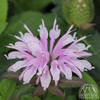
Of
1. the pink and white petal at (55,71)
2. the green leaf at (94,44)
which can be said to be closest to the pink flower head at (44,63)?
the pink and white petal at (55,71)

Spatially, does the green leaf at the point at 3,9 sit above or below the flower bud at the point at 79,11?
above

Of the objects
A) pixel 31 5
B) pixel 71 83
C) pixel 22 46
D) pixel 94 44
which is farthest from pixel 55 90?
pixel 31 5

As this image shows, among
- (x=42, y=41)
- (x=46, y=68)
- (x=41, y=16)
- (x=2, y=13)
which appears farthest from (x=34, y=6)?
(x=46, y=68)

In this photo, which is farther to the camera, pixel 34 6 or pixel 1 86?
pixel 34 6

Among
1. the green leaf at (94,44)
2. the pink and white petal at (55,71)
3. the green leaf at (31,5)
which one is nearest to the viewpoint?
the pink and white petal at (55,71)

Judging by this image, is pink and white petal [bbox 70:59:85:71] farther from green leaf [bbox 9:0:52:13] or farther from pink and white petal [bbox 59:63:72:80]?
green leaf [bbox 9:0:52:13]

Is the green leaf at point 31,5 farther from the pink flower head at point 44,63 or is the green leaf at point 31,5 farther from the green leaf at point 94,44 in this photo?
the pink flower head at point 44,63

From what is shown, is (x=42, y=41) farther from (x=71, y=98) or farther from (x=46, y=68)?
(x=71, y=98)

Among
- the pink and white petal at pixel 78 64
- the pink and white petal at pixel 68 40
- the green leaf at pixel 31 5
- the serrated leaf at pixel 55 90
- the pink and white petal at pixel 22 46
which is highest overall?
the green leaf at pixel 31 5
